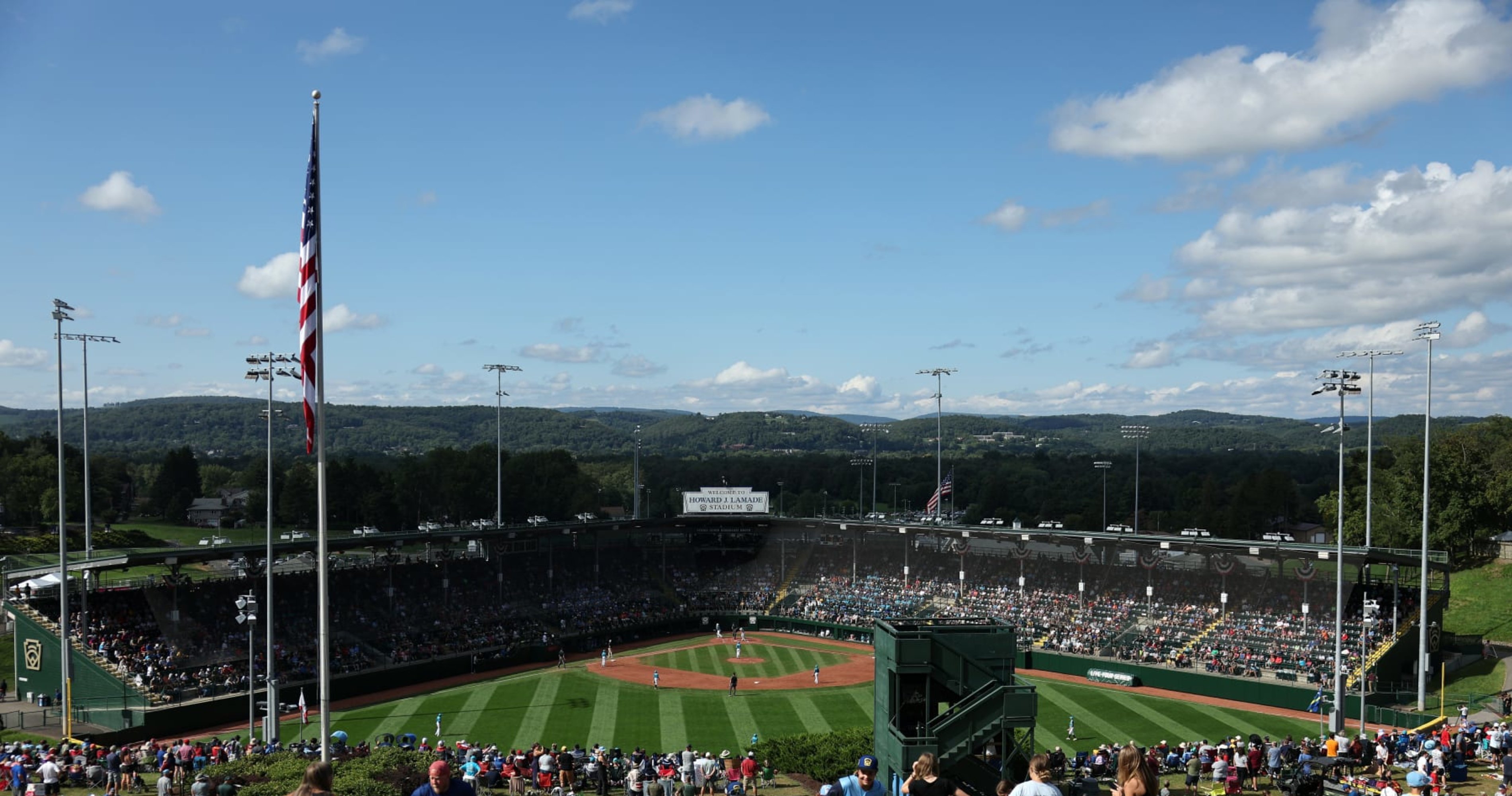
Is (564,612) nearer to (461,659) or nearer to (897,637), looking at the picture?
(461,659)

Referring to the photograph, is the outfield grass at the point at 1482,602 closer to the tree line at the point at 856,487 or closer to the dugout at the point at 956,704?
the tree line at the point at 856,487

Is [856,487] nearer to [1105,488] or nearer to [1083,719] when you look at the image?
[1105,488]

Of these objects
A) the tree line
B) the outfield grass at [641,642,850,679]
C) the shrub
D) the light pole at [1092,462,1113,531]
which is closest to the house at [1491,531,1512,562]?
the tree line

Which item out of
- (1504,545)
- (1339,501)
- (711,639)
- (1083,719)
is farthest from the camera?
(1504,545)

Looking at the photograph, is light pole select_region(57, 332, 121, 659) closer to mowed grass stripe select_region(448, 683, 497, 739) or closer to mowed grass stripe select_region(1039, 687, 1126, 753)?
mowed grass stripe select_region(448, 683, 497, 739)

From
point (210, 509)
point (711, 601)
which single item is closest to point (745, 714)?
point (711, 601)

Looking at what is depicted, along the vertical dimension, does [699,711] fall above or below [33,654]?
below

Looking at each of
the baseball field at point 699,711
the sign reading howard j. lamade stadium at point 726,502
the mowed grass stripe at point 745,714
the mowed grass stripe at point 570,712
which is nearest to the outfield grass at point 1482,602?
the baseball field at point 699,711
